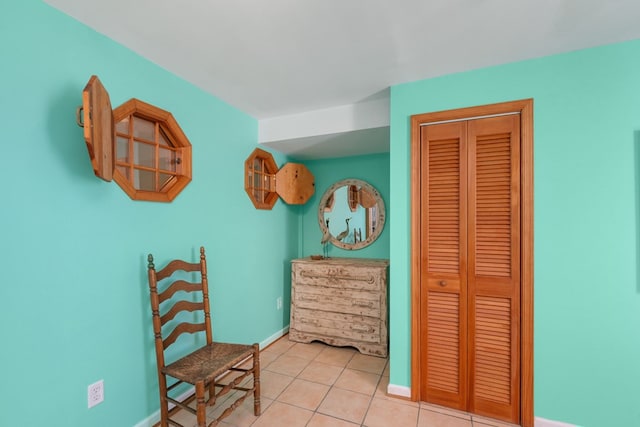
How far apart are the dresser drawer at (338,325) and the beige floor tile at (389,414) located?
737 millimetres

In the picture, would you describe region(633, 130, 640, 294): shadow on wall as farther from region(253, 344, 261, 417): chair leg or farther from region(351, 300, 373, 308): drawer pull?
region(253, 344, 261, 417): chair leg

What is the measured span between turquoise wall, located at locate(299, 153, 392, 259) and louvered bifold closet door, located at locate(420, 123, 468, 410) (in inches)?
43.0

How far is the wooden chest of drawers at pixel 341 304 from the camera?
2.72 meters

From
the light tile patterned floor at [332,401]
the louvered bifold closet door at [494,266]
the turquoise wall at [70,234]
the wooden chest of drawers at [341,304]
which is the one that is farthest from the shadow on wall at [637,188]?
the turquoise wall at [70,234]

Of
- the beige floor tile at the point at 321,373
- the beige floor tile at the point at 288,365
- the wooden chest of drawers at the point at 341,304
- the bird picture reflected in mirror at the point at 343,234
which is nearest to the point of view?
the beige floor tile at the point at 321,373

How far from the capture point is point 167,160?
2012mm

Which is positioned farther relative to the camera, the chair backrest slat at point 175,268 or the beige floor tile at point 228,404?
the beige floor tile at point 228,404

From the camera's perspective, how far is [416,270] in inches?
79.3

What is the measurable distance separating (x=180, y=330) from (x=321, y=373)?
1.23m

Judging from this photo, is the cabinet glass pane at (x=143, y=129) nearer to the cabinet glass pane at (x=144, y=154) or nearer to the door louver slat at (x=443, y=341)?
the cabinet glass pane at (x=144, y=154)

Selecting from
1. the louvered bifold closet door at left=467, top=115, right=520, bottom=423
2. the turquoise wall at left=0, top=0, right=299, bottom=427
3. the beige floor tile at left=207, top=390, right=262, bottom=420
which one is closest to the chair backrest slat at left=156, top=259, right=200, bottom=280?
the turquoise wall at left=0, top=0, right=299, bottom=427

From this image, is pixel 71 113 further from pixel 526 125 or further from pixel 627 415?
pixel 627 415

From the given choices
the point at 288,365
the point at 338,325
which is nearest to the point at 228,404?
the point at 288,365

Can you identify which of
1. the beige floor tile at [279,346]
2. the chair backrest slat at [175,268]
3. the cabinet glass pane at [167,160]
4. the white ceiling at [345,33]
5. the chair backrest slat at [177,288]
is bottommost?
the beige floor tile at [279,346]
